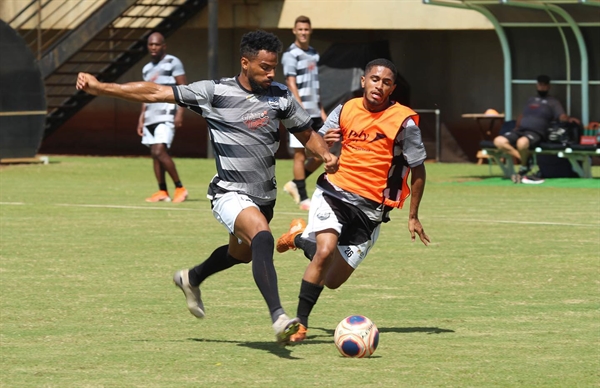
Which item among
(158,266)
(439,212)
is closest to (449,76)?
(439,212)

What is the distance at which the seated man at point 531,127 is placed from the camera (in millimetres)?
22062

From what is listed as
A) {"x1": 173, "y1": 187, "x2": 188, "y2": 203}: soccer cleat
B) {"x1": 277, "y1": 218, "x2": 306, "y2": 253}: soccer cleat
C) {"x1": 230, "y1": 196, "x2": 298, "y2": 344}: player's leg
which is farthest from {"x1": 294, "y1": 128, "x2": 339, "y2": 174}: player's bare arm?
{"x1": 173, "y1": 187, "x2": 188, "y2": 203}: soccer cleat

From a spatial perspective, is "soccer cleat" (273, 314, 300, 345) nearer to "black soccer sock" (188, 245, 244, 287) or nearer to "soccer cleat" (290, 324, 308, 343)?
"soccer cleat" (290, 324, 308, 343)

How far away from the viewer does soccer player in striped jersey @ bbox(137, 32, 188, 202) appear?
17.3 m

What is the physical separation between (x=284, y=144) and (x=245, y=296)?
2008 cm

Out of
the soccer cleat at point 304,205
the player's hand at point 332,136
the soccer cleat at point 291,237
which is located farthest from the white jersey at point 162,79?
the player's hand at point 332,136

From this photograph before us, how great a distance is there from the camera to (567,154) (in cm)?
2200

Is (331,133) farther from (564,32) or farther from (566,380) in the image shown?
(564,32)

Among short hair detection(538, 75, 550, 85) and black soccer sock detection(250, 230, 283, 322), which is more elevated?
black soccer sock detection(250, 230, 283, 322)

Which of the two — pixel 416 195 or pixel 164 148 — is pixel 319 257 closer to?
pixel 416 195

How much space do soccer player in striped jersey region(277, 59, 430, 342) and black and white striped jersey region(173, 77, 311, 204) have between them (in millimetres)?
497

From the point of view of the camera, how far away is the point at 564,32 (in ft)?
77.7

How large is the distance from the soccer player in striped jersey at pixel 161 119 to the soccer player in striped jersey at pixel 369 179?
8.92 meters

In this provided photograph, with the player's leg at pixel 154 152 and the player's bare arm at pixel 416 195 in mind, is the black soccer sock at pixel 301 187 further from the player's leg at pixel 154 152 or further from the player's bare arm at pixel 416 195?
the player's bare arm at pixel 416 195
